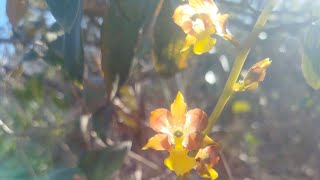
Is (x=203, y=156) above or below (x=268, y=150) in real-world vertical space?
above

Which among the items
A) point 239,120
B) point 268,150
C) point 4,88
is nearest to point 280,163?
point 268,150

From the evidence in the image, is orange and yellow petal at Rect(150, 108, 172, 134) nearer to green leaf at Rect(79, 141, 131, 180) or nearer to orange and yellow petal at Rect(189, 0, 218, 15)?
orange and yellow petal at Rect(189, 0, 218, 15)

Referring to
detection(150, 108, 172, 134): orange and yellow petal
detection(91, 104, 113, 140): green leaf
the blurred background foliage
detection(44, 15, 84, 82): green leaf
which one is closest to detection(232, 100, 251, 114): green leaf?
the blurred background foliage

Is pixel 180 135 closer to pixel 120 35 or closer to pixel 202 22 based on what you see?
pixel 202 22

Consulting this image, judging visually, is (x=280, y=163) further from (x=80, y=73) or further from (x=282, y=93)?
(x=80, y=73)

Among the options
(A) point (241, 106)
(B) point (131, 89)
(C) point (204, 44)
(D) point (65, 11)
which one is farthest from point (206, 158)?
(A) point (241, 106)
